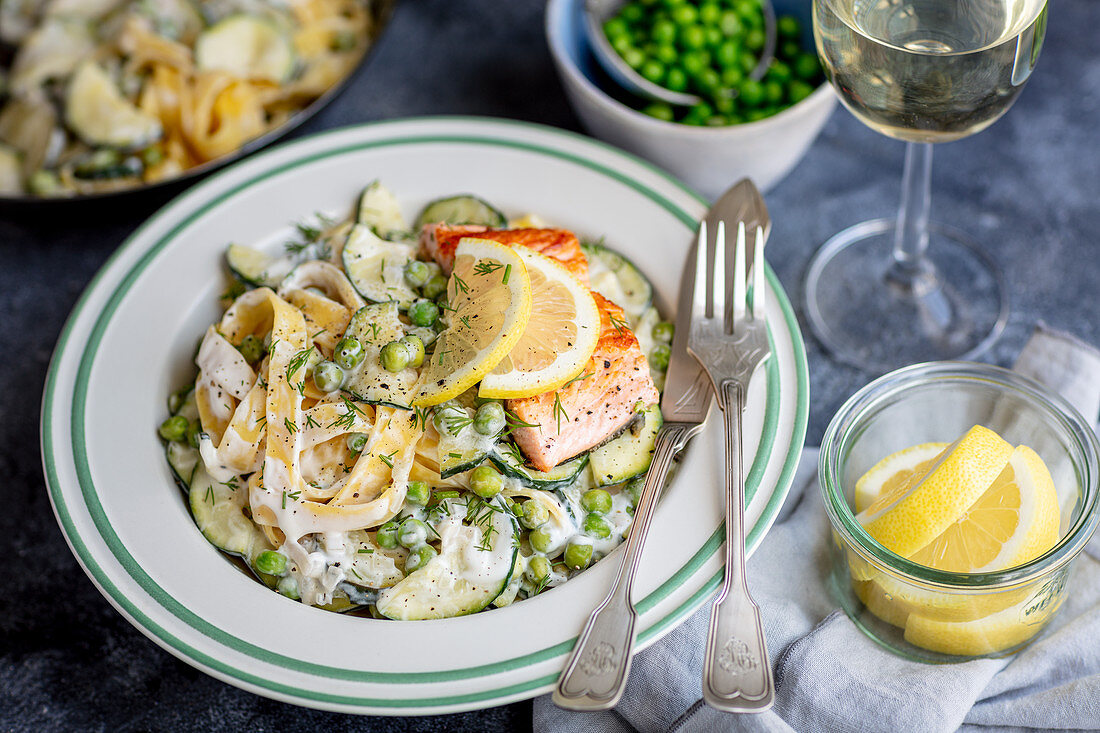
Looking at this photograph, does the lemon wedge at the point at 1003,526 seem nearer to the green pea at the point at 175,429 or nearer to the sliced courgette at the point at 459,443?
the sliced courgette at the point at 459,443

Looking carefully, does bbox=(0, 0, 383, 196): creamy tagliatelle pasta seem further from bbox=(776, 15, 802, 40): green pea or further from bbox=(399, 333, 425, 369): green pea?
bbox=(776, 15, 802, 40): green pea

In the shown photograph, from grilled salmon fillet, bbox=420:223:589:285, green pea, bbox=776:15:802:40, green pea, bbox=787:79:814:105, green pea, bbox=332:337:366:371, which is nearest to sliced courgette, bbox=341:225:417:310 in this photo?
grilled salmon fillet, bbox=420:223:589:285

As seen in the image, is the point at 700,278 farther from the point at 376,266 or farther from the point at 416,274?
the point at 376,266

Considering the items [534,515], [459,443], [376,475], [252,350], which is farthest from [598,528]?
[252,350]

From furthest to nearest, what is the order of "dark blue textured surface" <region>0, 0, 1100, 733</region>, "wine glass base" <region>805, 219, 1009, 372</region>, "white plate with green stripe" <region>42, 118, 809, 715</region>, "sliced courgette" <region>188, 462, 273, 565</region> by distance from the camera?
"wine glass base" <region>805, 219, 1009, 372</region> < "dark blue textured surface" <region>0, 0, 1100, 733</region> < "sliced courgette" <region>188, 462, 273, 565</region> < "white plate with green stripe" <region>42, 118, 809, 715</region>

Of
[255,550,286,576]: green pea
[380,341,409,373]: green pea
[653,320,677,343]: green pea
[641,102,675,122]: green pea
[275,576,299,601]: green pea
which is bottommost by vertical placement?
[275,576,299,601]: green pea

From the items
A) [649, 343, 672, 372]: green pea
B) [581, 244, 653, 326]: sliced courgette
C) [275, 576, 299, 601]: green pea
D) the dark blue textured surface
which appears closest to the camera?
[275, 576, 299, 601]: green pea
